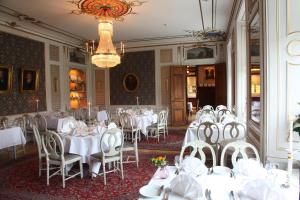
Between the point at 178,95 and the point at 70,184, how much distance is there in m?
7.19

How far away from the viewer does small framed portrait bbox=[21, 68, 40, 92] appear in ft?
26.5

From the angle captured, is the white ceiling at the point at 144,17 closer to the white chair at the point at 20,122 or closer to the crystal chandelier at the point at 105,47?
the crystal chandelier at the point at 105,47

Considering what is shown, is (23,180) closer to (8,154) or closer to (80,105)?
(8,154)

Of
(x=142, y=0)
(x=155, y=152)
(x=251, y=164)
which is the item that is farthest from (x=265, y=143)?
(x=142, y=0)

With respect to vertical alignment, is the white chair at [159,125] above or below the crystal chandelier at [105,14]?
below

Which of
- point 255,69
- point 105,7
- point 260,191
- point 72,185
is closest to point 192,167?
point 260,191

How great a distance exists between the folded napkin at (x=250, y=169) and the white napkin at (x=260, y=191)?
48 cm

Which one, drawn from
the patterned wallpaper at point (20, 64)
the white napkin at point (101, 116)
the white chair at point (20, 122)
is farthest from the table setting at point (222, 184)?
the white napkin at point (101, 116)

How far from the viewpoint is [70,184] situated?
14.2ft

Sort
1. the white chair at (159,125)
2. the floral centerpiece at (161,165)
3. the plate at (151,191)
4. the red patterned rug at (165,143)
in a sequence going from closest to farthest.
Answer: the plate at (151,191), the floral centerpiece at (161,165), the red patterned rug at (165,143), the white chair at (159,125)

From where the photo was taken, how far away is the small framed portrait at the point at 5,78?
286 inches

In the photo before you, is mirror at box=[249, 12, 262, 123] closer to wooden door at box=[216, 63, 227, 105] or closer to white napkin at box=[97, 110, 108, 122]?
wooden door at box=[216, 63, 227, 105]

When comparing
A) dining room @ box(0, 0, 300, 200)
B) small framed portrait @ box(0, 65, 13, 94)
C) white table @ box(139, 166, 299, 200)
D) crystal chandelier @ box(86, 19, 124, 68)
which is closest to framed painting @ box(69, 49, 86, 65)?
dining room @ box(0, 0, 300, 200)

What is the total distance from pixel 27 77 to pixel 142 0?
4.63 metres
